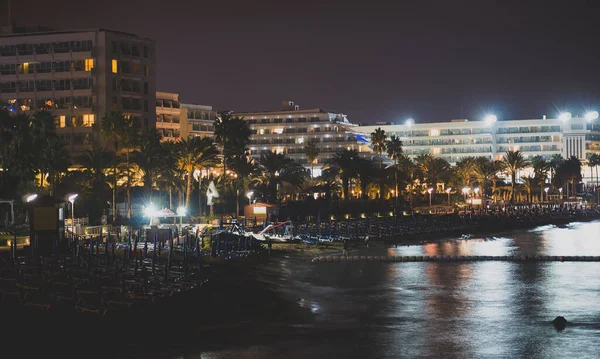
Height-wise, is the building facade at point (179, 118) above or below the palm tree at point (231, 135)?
above

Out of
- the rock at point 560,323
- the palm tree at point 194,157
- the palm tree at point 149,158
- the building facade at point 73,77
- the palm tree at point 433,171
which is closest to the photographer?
the rock at point 560,323

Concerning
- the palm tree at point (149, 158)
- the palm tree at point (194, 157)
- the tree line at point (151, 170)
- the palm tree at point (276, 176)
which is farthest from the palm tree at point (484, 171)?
the palm tree at point (149, 158)

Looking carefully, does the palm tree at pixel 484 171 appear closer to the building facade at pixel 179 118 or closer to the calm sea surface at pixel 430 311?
the building facade at pixel 179 118

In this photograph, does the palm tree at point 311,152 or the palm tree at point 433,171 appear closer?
the palm tree at point 433,171

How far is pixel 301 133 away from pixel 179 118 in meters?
37.7

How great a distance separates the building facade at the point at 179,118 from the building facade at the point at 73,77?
1290 inches

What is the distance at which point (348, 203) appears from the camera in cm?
11362

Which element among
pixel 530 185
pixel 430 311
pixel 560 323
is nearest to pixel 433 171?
pixel 530 185

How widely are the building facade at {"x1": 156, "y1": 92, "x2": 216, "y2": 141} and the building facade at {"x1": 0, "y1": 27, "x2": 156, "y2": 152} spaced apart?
3276cm

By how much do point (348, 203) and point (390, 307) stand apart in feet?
252

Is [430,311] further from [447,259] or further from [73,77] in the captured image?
[73,77]

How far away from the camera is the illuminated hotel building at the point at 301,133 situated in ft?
619

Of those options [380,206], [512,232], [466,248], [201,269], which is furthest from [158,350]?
[380,206]

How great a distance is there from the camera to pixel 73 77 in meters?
120
